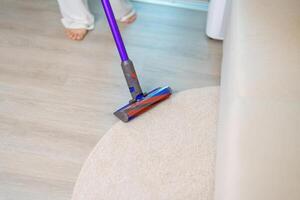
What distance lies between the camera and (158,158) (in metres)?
1.27

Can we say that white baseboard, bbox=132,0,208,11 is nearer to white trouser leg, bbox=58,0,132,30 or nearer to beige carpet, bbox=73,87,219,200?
white trouser leg, bbox=58,0,132,30

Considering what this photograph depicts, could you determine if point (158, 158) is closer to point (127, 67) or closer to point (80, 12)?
point (127, 67)

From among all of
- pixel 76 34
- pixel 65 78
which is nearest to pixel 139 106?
pixel 65 78

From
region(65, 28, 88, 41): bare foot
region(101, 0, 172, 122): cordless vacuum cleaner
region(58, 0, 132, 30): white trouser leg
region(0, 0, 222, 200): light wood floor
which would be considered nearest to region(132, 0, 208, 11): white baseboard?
region(0, 0, 222, 200): light wood floor

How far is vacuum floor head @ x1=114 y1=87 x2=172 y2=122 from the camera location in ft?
4.45

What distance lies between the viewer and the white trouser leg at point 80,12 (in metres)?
1.70

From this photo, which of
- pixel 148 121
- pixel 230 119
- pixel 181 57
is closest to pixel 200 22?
pixel 181 57

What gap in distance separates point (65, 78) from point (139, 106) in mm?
512

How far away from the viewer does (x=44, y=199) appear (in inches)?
46.7

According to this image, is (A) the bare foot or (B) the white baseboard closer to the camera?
(A) the bare foot

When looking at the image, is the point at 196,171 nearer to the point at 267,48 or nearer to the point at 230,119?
the point at 230,119

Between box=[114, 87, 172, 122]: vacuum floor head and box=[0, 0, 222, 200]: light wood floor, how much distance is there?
90 mm

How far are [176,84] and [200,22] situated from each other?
58 cm

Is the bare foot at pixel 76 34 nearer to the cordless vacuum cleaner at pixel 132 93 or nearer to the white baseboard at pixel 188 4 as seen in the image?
the cordless vacuum cleaner at pixel 132 93
